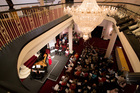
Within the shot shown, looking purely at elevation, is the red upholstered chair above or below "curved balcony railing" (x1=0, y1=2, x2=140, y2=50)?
below

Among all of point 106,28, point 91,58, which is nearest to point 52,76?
point 91,58

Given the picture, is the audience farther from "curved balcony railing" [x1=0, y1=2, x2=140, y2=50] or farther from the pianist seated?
"curved balcony railing" [x1=0, y1=2, x2=140, y2=50]

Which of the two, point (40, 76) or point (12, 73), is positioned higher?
point (12, 73)

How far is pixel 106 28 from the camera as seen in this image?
12453 millimetres

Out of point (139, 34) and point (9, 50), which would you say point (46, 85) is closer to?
point (9, 50)

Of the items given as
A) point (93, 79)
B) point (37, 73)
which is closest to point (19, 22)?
point (37, 73)

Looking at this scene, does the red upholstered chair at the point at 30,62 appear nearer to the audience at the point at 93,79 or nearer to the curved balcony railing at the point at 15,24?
the audience at the point at 93,79

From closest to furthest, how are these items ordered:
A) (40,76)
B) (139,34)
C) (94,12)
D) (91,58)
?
(139,34), (94,12), (40,76), (91,58)

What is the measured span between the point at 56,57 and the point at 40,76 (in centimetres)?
308

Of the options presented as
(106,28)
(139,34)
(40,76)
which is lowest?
(40,76)

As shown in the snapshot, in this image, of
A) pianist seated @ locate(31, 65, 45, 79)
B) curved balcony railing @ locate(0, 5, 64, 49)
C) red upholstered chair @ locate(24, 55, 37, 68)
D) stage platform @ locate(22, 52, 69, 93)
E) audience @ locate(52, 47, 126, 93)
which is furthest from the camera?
red upholstered chair @ locate(24, 55, 37, 68)

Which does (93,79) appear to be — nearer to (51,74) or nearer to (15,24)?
(51,74)

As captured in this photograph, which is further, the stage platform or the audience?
the stage platform

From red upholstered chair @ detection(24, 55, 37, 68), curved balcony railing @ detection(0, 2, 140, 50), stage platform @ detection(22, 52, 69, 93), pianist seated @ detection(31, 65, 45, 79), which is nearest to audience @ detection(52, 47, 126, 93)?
stage platform @ detection(22, 52, 69, 93)
